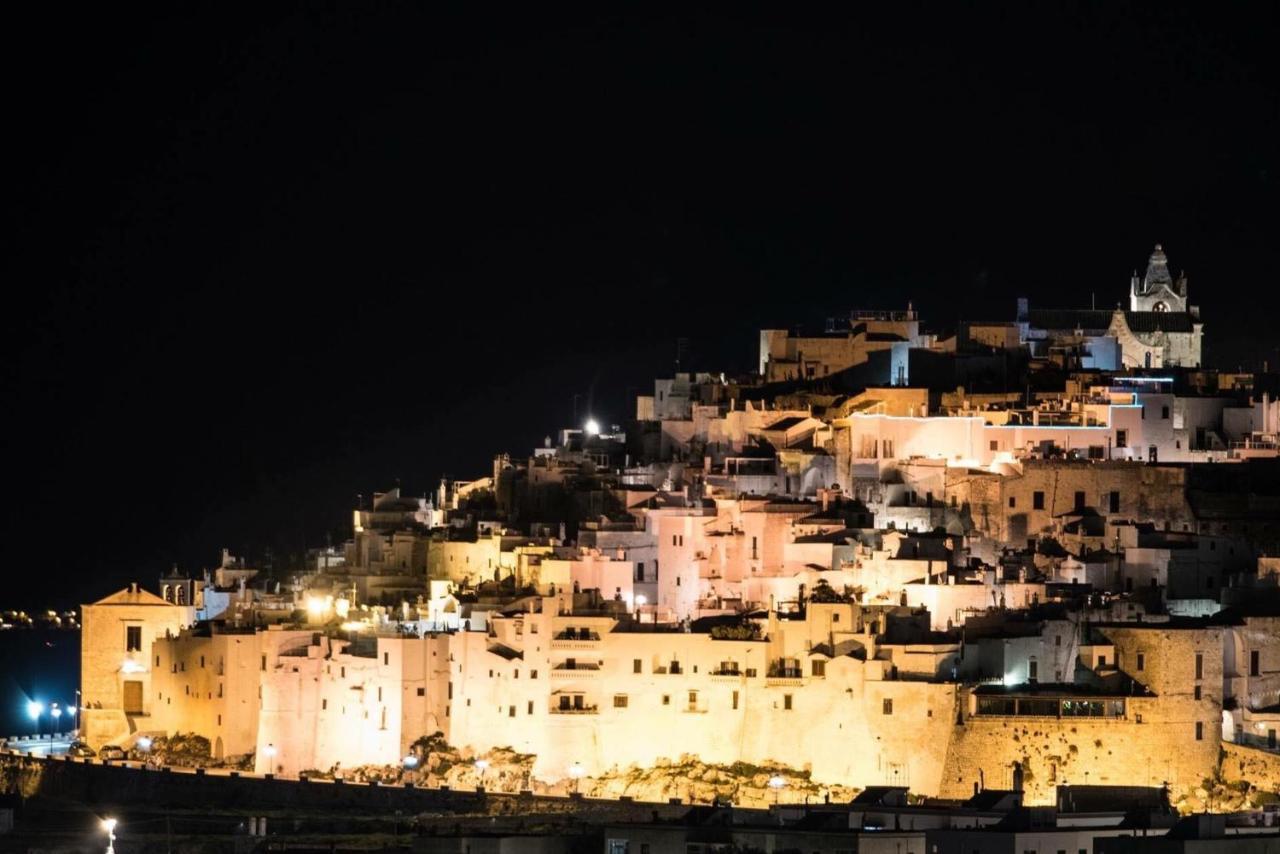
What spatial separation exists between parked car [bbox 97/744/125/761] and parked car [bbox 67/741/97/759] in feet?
0.75

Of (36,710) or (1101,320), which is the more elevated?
(1101,320)

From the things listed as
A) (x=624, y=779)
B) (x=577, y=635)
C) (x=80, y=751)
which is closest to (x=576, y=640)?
(x=577, y=635)

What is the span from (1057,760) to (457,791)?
11.4 meters

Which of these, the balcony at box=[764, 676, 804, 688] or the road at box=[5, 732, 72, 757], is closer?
the balcony at box=[764, 676, 804, 688]

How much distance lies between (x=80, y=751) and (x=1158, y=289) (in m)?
32.0

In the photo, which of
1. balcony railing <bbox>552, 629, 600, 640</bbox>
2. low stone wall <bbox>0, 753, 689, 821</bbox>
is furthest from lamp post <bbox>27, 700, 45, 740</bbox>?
balcony railing <bbox>552, 629, 600, 640</bbox>

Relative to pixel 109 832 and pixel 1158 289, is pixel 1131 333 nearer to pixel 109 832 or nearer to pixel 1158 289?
pixel 1158 289

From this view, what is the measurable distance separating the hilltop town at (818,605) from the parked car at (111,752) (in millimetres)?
257

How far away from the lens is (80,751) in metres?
86.4

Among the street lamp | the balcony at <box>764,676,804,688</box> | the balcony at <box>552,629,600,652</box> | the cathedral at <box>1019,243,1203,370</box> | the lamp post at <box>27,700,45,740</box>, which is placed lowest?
the street lamp

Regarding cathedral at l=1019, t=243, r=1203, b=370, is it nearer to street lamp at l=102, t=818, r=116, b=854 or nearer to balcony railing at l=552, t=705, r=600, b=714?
balcony railing at l=552, t=705, r=600, b=714

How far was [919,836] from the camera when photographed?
64938mm

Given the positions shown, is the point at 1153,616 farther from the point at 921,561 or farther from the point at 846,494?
the point at 846,494

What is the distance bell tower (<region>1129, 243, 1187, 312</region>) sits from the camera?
10400cm
